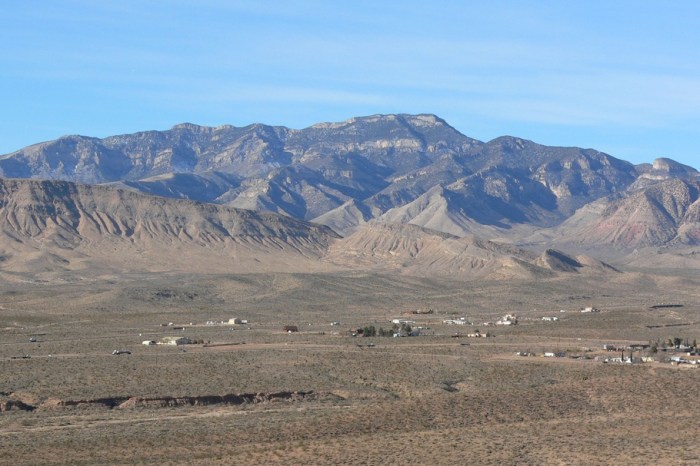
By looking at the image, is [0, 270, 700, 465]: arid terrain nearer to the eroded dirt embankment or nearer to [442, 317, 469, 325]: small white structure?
the eroded dirt embankment

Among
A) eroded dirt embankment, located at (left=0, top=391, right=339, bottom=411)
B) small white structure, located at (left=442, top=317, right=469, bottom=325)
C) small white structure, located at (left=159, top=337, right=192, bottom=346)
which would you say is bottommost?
small white structure, located at (left=442, top=317, right=469, bottom=325)

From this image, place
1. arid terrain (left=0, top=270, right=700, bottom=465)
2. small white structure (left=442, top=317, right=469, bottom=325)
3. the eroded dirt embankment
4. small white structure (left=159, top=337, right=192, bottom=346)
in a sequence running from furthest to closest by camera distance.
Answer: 1. small white structure (left=442, top=317, right=469, bottom=325)
2. small white structure (left=159, top=337, right=192, bottom=346)
3. the eroded dirt embankment
4. arid terrain (left=0, top=270, right=700, bottom=465)

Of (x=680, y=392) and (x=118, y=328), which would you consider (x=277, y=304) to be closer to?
(x=118, y=328)

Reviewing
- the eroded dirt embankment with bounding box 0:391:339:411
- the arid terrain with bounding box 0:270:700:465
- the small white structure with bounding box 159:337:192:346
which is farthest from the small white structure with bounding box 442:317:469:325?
the eroded dirt embankment with bounding box 0:391:339:411

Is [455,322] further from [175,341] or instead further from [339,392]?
[339,392]

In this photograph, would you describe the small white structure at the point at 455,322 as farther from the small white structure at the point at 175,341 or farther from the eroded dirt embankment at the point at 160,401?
the eroded dirt embankment at the point at 160,401

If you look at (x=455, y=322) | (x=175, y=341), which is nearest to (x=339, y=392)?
(x=175, y=341)

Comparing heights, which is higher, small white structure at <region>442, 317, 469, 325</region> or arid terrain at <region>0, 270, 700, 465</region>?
arid terrain at <region>0, 270, 700, 465</region>
